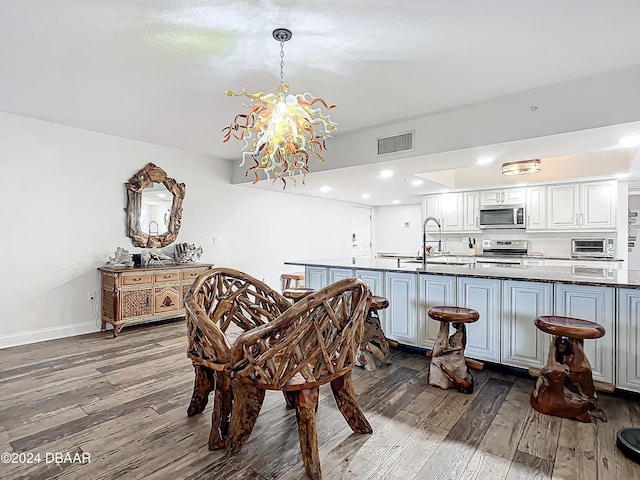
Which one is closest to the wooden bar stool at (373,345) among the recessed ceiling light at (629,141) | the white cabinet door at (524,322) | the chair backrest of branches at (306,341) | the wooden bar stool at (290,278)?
the white cabinet door at (524,322)

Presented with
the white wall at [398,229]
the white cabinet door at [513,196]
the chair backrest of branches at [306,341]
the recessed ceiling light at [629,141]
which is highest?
the recessed ceiling light at [629,141]

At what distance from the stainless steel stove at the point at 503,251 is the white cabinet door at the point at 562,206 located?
0.61 meters

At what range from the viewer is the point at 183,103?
337cm

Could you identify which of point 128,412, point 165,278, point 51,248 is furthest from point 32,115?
point 128,412

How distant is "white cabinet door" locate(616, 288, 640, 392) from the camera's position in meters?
2.55

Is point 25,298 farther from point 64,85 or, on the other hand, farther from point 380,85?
point 380,85

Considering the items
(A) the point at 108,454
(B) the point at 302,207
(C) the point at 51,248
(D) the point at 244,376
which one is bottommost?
(A) the point at 108,454

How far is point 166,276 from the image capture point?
15.0 ft

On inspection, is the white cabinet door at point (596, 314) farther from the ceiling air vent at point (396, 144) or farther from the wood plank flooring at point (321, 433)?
the ceiling air vent at point (396, 144)

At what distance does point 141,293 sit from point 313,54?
3432mm

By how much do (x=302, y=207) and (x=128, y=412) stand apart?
537 centimetres

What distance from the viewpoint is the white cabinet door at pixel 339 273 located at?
405cm

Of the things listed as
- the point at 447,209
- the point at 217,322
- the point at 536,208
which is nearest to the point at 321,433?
the point at 217,322

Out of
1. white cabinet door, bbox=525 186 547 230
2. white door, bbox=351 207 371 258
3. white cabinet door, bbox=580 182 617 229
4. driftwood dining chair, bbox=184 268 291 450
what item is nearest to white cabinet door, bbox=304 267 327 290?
driftwood dining chair, bbox=184 268 291 450
